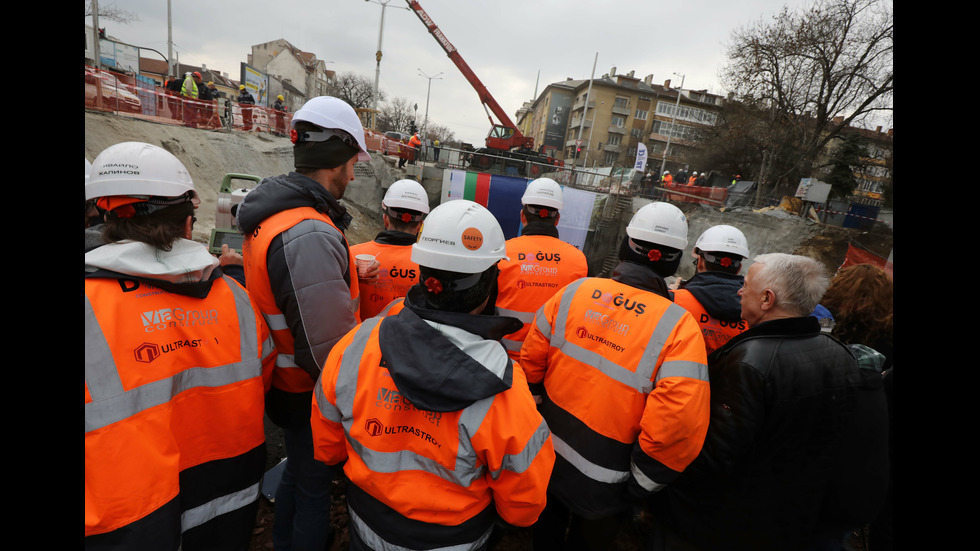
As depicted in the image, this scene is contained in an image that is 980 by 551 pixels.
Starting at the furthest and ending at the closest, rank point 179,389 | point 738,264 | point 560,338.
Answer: point 738,264, point 560,338, point 179,389

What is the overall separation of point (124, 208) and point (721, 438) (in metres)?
2.67

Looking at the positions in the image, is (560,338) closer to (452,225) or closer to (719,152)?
(452,225)

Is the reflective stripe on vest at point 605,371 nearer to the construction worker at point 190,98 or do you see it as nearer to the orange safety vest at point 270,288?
the orange safety vest at point 270,288

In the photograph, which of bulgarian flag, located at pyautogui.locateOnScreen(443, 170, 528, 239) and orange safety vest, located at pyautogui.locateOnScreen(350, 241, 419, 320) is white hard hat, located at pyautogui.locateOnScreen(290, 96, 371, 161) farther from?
bulgarian flag, located at pyautogui.locateOnScreen(443, 170, 528, 239)

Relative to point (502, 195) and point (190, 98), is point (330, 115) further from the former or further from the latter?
point (190, 98)

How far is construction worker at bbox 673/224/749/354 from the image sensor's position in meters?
2.66

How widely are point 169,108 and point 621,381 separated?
18041 millimetres

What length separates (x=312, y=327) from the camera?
1.96 m

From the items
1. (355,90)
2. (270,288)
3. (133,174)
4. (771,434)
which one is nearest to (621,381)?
(771,434)

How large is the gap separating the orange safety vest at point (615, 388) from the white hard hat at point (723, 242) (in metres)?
1.25

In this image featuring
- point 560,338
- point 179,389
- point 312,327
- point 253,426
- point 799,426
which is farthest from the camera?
point 560,338

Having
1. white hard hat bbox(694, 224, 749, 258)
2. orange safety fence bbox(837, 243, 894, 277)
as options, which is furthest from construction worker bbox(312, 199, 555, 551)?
orange safety fence bbox(837, 243, 894, 277)

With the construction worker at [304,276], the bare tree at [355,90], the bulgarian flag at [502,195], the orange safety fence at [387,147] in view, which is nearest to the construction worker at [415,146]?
the orange safety fence at [387,147]
